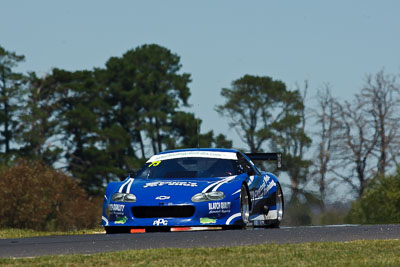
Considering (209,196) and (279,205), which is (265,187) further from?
(209,196)

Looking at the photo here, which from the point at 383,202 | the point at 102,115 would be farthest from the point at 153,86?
the point at 383,202

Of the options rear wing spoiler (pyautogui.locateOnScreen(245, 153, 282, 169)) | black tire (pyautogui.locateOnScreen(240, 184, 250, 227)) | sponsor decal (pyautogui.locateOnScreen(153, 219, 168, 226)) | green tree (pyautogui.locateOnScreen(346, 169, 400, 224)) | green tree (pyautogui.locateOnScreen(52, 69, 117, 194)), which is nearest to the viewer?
sponsor decal (pyautogui.locateOnScreen(153, 219, 168, 226))

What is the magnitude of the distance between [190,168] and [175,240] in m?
3.96

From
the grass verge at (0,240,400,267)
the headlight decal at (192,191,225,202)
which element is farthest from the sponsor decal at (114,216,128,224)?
the grass verge at (0,240,400,267)

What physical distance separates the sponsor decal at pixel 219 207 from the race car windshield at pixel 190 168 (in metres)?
1.03

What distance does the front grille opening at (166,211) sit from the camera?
48.3 feet

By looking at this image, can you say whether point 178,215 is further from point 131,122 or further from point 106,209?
point 131,122

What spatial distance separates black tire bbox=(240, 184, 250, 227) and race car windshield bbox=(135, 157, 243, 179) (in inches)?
19.6

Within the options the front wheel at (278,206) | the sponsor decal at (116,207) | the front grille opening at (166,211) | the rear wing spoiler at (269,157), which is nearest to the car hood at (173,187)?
the front grille opening at (166,211)

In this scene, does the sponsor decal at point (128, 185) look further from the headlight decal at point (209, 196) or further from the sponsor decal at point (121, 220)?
the headlight decal at point (209, 196)

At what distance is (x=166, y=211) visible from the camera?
1472cm

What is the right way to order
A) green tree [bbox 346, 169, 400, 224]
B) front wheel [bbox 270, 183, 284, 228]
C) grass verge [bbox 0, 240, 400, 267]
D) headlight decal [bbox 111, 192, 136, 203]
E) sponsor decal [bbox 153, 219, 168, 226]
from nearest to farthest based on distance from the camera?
1. grass verge [bbox 0, 240, 400, 267]
2. sponsor decal [bbox 153, 219, 168, 226]
3. headlight decal [bbox 111, 192, 136, 203]
4. front wheel [bbox 270, 183, 284, 228]
5. green tree [bbox 346, 169, 400, 224]

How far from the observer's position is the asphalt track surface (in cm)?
1123

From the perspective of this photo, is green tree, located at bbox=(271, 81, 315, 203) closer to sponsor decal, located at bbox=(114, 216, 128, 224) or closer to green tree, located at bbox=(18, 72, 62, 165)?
green tree, located at bbox=(18, 72, 62, 165)
